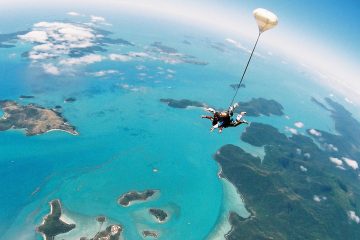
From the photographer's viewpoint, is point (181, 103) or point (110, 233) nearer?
point (110, 233)

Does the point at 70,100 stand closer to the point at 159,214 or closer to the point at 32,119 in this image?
the point at 32,119

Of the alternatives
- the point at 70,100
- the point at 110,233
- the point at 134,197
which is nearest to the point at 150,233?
the point at 110,233

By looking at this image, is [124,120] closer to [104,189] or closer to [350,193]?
[104,189]

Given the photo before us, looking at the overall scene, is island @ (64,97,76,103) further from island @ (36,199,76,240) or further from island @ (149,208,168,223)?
island @ (149,208,168,223)

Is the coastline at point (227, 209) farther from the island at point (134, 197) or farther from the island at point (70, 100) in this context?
the island at point (70, 100)

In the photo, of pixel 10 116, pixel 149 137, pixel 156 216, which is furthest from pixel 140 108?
pixel 156 216

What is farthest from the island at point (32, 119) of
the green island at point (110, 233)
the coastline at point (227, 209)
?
the coastline at point (227, 209)

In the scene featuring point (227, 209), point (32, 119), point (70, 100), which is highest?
point (227, 209)
